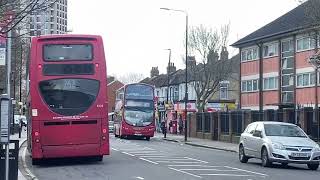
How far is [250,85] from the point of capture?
61.9 m

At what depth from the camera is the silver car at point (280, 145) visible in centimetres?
2286

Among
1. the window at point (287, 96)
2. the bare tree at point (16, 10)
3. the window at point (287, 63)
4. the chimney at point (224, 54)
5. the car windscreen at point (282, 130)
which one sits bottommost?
the car windscreen at point (282, 130)

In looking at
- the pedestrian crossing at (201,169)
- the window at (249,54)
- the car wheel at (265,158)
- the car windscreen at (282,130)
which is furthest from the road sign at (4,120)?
the window at (249,54)

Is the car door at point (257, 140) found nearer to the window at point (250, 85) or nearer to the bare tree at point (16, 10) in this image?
the bare tree at point (16, 10)

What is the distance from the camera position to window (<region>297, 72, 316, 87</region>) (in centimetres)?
5051

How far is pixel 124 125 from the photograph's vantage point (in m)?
51.5

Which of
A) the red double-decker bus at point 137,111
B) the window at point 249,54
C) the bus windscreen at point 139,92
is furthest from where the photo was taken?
the window at point 249,54

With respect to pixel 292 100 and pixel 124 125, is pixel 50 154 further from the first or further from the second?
pixel 292 100

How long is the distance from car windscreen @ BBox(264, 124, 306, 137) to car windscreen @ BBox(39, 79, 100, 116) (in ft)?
21.3

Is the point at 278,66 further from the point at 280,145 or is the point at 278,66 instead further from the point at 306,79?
the point at 280,145

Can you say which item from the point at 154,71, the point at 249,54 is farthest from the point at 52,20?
the point at 154,71

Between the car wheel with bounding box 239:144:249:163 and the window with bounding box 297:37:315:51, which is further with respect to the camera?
the window with bounding box 297:37:315:51

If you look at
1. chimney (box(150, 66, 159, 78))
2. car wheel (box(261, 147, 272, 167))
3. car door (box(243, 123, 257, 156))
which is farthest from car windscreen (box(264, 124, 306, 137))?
chimney (box(150, 66, 159, 78))

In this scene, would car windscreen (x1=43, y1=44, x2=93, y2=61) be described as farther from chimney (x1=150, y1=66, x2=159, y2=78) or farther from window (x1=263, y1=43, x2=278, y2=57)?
chimney (x1=150, y1=66, x2=159, y2=78)
